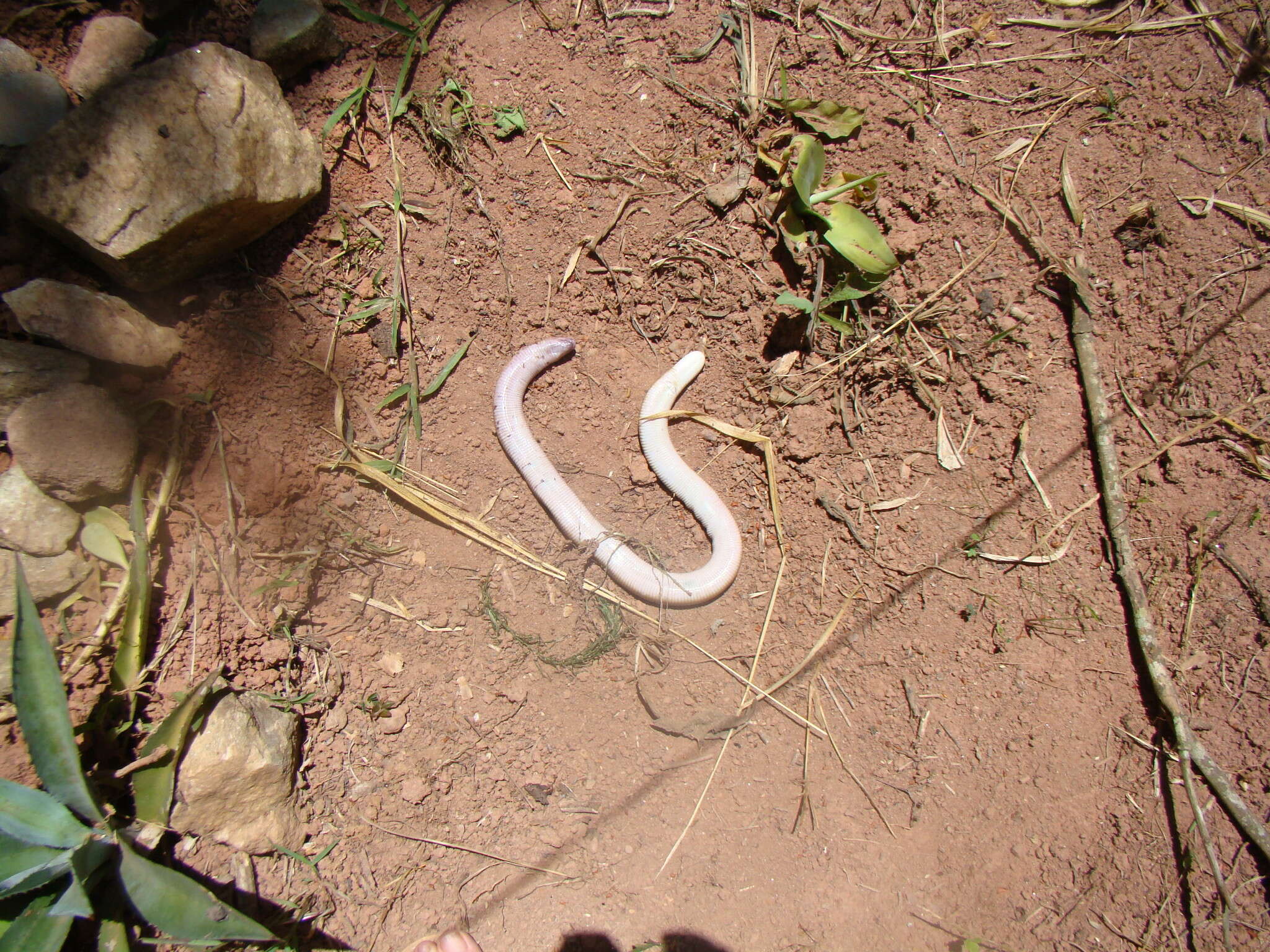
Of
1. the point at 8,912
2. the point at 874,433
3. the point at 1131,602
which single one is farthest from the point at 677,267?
the point at 8,912

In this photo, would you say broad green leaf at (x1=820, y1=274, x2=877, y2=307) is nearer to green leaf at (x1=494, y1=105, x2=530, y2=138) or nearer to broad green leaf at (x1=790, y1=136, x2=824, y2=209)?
broad green leaf at (x1=790, y1=136, x2=824, y2=209)

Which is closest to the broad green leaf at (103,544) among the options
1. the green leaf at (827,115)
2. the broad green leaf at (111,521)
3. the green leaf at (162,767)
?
the broad green leaf at (111,521)

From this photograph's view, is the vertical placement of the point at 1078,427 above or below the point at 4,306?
below

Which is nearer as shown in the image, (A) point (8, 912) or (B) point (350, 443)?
(A) point (8, 912)

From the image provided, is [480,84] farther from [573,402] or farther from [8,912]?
[8,912]

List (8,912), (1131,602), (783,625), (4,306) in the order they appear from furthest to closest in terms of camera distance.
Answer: (783,625) < (1131,602) < (4,306) < (8,912)

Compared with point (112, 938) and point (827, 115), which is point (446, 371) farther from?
point (112, 938)

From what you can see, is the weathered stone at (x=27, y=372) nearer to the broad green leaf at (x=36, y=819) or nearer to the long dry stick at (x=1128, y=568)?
the broad green leaf at (x=36, y=819)

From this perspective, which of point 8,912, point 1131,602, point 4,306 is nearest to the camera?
point 8,912

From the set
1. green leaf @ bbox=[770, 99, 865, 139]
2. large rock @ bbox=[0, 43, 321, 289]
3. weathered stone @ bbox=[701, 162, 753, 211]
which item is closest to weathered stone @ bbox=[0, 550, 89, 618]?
large rock @ bbox=[0, 43, 321, 289]
